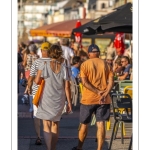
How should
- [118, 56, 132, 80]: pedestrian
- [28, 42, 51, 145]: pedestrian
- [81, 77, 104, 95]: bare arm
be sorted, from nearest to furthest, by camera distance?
[81, 77, 104, 95]: bare arm, [28, 42, 51, 145]: pedestrian, [118, 56, 132, 80]: pedestrian

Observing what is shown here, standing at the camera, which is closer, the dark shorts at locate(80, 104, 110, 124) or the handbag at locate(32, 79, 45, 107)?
the handbag at locate(32, 79, 45, 107)

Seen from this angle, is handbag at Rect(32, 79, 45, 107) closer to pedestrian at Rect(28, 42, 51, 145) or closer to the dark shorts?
pedestrian at Rect(28, 42, 51, 145)

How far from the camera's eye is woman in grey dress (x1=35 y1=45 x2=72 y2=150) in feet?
28.5

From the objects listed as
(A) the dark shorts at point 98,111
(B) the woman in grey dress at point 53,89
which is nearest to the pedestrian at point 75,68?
(A) the dark shorts at point 98,111

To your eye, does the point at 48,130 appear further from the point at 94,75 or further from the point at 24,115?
the point at 24,115

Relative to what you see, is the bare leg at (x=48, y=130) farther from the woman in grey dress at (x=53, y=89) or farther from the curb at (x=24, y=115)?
the curb at (x=24, y=115)

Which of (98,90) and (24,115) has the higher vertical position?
(98,90)

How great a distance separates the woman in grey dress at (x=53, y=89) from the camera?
869 centimetres

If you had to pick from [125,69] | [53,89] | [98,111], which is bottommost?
[98,111]

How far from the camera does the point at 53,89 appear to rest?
28.5 ft

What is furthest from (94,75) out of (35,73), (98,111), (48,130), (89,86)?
(48,130)

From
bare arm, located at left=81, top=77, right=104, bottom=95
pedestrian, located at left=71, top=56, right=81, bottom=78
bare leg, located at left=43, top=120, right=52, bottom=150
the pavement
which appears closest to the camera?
bare leg, located at left=43, top=120, right=52, bottom=150

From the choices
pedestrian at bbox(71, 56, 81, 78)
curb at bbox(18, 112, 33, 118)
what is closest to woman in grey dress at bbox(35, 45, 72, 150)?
curb at bbox(18, 112, 33, 118)
